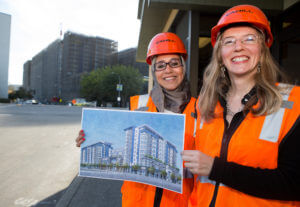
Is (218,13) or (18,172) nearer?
(18,172)

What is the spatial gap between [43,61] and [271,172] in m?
126

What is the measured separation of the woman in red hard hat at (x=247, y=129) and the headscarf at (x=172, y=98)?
46 centimetres

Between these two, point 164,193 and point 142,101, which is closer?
point 164,193

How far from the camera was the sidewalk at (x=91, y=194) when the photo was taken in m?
3.38

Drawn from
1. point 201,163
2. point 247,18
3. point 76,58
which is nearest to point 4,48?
point 76,58

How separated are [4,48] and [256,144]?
85484 millimetres

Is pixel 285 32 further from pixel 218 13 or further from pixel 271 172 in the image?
pixel 271 172

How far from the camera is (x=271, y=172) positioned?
100 centimetres

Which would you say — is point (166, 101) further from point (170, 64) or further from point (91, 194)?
point (91, 194)

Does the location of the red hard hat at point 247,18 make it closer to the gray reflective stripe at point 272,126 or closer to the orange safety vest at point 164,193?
the gray reflective stripe at point 272,126

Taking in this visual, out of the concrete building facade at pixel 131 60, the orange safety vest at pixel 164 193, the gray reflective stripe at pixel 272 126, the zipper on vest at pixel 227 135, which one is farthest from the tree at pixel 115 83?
the gray reflective stripe at pixel 272 126

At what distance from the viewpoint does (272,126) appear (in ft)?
3.43

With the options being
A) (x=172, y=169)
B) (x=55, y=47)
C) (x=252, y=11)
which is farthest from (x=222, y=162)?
(x=55, y=47)

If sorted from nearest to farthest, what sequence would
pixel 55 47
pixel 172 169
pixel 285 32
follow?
pixel 172 169 → pixel 285 32 → pixel 55 47
